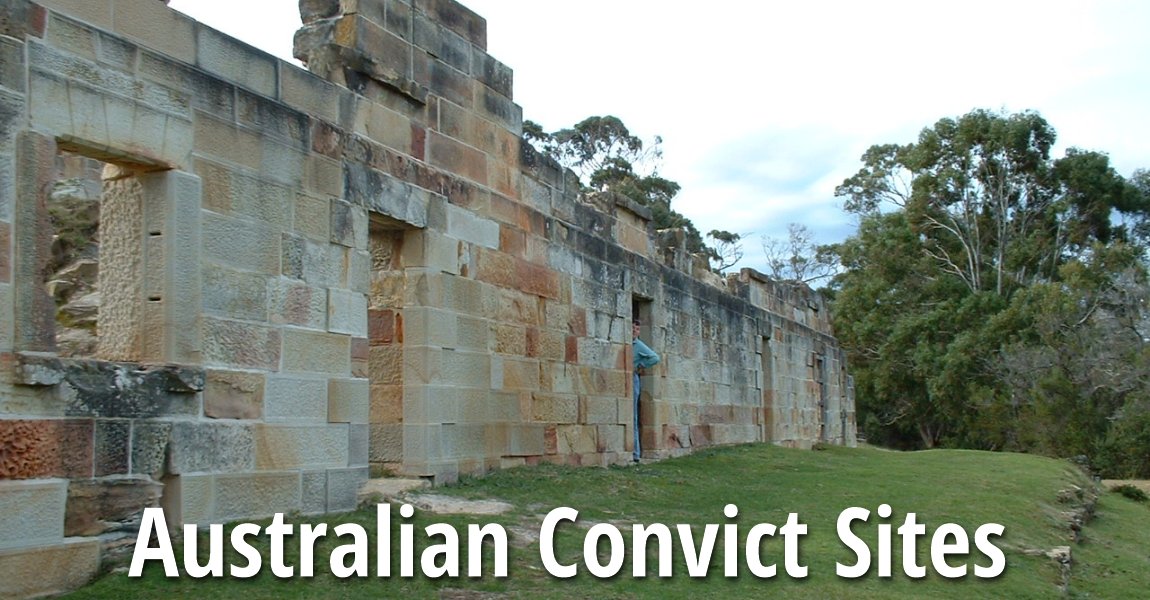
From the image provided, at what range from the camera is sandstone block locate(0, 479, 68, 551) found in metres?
5.12

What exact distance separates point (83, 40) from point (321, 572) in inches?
121

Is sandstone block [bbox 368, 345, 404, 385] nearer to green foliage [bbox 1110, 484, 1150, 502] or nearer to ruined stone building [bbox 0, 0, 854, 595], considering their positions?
ruined stone building [bbox 0, 0, 854, 595]

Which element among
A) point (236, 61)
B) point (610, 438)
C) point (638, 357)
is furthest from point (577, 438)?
point (236, 61)

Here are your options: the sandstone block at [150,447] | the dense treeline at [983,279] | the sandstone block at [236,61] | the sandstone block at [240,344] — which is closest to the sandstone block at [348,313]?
the sandstone block at [240,344]

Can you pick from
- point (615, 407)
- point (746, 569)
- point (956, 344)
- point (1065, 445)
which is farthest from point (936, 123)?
point (746, 569)

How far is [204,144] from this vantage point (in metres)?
6.59

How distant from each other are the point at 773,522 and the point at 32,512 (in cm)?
554

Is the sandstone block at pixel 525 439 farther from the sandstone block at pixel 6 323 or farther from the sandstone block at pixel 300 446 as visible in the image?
the sandstone block at pixel 6 323

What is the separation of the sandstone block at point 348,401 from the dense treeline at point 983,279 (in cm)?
2063

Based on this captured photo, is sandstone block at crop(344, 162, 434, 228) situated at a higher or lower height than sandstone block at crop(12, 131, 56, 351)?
higher

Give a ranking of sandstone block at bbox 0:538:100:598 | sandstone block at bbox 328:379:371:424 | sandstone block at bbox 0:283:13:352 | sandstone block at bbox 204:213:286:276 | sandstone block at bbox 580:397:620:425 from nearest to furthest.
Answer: sandstone block at bbox 0:538:100:598 → sandstone block at bbox 0:283:13:352 → sandstone block at bbox 204:213:286:276 → sandstone block at bbox 328:379:371:424 → sandstone block at bbox 580:397:620:425

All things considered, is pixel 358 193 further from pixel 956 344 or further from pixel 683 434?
pixel 956 344

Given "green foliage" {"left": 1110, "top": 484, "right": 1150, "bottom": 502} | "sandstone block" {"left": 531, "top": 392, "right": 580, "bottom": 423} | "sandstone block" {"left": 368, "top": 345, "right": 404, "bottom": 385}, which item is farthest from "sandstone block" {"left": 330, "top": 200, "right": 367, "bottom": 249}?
"green foliage" {"left": 1110, "top": 484, "right": 1150, "bottom": 502}

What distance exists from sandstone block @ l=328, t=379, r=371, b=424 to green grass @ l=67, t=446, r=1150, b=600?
667mm
